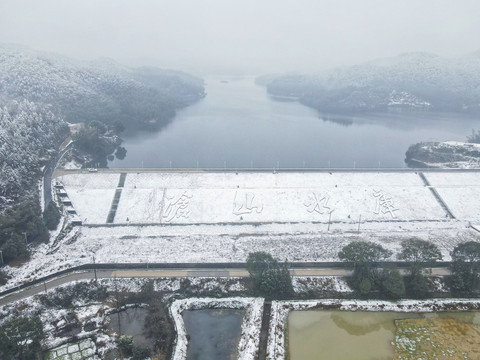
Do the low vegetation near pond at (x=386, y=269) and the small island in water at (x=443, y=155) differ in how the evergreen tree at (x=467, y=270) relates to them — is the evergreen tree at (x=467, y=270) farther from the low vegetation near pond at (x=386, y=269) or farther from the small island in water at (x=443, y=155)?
the small island in water at (x=443, y=155)

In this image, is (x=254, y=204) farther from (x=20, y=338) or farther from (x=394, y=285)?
(x=20, y=338)

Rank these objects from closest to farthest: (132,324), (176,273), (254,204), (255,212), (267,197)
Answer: (132,324) < (176,273) < (255,212) < (254,204) < (267,197)

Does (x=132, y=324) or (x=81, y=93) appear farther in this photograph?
(x=81, y=93)

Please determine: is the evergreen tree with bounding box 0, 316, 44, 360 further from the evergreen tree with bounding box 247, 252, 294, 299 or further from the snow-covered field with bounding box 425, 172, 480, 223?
the snow-covered field with bounding box 425, 172, 480, 223

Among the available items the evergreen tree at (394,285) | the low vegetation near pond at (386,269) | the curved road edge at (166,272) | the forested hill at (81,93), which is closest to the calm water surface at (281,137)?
the forested hill at (81,93)

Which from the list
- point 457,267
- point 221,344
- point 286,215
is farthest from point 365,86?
point 221,344

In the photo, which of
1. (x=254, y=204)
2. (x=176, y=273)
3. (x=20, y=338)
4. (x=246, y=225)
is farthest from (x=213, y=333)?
(x=254, y=204)

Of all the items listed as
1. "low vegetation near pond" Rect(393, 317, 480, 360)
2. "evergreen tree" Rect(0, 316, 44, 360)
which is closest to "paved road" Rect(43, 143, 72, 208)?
"evergreen tree" Rect(0, 316, 44, 360)
